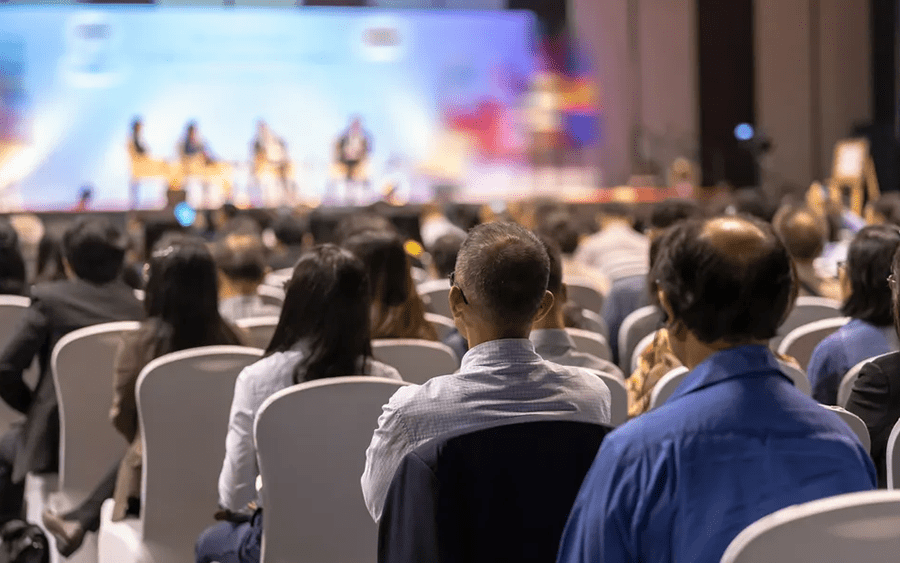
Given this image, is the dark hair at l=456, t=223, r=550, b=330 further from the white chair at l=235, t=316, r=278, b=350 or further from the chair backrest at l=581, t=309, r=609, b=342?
the chair backrest at l=581, t=309, r=609, b=342

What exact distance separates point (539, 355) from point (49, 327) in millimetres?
1807

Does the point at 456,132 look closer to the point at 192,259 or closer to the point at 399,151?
the point at 399,151

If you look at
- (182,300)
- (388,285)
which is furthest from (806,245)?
(182,300)

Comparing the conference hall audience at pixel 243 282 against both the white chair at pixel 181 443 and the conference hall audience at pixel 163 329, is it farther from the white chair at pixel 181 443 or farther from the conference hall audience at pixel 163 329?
the white chair at pixel 181 443

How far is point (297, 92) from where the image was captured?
1510 cm

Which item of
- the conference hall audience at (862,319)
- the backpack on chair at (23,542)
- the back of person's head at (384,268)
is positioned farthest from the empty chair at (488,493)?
the backpack on chair at (23,542)

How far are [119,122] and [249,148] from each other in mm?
1701

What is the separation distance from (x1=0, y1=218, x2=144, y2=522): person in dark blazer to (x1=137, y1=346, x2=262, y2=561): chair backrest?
85 cm

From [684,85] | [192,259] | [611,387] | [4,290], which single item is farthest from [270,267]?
[684,85]

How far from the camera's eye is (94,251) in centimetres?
348

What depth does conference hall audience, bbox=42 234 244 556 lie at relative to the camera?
2.90 meters

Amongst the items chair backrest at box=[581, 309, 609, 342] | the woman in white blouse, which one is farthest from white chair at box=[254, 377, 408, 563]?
chair backrest at box=[581, 309, 609, 342]

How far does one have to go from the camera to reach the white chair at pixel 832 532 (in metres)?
1.12

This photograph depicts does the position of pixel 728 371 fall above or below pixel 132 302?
above
